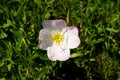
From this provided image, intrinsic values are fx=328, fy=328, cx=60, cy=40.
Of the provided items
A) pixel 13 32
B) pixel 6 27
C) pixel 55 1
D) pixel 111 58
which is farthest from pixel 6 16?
pixel 111 58

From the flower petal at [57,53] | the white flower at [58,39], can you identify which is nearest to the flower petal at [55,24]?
the white flower at [58,39]

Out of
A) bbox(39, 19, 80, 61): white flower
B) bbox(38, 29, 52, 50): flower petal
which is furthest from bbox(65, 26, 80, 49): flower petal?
bbox(38, 29, 52, 50): flower petal

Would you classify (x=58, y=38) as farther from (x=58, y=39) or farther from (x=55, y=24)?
(x=55, y=24)

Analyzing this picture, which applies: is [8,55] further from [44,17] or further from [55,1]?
[55,1]

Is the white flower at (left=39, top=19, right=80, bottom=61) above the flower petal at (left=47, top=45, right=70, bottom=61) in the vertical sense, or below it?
above

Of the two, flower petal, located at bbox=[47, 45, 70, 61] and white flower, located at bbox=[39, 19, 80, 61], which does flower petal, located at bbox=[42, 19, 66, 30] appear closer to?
white flower, located at bbox=[39, 19, 80, 61]

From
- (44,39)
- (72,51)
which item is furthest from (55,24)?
(72,51)

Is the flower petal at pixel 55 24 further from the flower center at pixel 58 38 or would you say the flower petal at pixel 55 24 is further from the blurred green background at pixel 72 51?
the blurred green background at pixel 72 51
